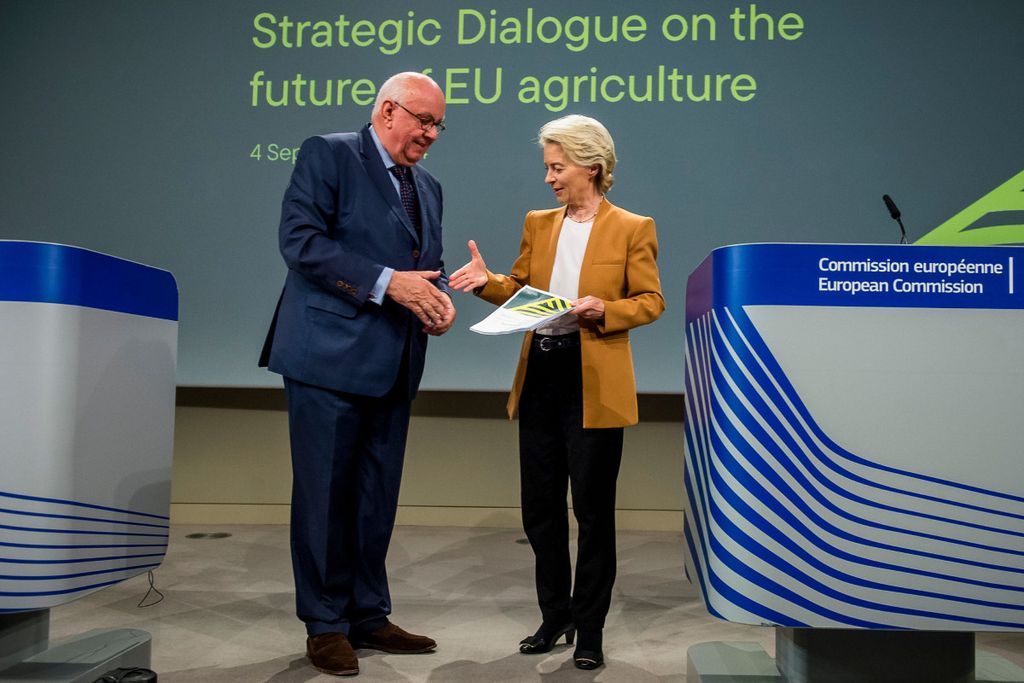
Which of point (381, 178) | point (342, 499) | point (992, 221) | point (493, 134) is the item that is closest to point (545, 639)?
point (342, 499)

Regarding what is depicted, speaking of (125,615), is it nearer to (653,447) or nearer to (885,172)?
(653,447)

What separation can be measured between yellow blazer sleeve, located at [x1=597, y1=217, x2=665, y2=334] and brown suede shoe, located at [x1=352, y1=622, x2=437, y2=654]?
3.38ft

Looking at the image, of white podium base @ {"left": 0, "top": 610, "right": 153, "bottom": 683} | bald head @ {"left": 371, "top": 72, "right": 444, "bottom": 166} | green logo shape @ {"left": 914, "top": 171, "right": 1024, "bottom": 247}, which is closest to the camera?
white podium base @ {"left": 0, "top": 610, "right": 153, "bottom": 683}

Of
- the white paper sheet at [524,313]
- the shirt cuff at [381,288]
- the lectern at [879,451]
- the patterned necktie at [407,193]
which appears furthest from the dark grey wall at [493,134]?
the lectern at [879,451]

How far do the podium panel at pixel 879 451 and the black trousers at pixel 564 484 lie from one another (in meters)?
0.95

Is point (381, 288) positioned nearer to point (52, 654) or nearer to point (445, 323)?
point (445, 323)

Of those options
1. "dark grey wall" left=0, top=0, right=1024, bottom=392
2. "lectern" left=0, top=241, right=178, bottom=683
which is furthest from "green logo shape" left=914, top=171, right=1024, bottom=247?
"lectern" left=0, top=241, right=178, bottom=683

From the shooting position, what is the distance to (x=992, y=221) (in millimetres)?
4047

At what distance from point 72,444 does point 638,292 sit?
4.79 feet

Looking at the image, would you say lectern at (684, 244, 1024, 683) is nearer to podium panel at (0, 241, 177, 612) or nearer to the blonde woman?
the blonde woman

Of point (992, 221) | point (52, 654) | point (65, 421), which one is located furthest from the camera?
point (992, 221)

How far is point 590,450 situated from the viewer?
95.4 inches

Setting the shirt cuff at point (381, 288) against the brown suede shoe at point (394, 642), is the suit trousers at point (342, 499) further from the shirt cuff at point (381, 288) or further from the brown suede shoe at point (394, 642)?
the shirt cuff at point (381, 288)

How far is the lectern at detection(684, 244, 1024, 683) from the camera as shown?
4.93 ft
